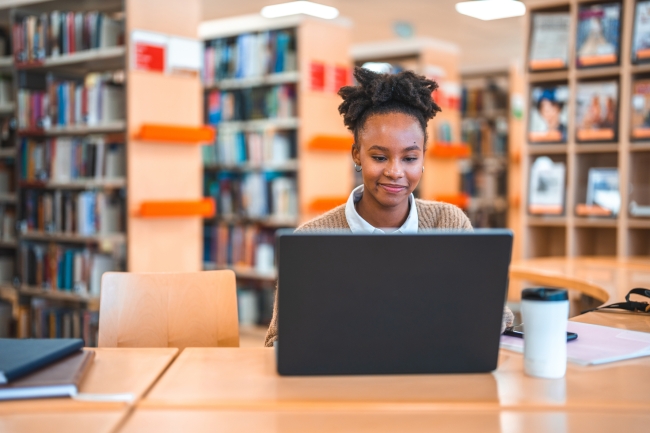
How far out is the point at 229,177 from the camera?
18.0 ft

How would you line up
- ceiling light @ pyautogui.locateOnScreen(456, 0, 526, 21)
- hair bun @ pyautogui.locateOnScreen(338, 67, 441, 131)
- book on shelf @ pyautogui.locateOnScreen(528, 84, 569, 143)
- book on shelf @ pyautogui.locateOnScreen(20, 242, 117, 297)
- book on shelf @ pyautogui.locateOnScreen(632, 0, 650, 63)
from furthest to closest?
ceiling light @ pyautogui.locateOnScreen(456, 0, 526, 21), book on shelf @ pyautogui.locateOnScreen(20, 242, 117, 297), book on shelf @ pyautogui.locateOnScreen(528, 84, 569, 143), book on shelf @ pyautogui.locateOnScreen(632, 0, 650, 63), hair bun @ pyautogui.locateOnScreen(338, 67, 441, 131)

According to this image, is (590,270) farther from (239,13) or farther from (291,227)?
(239,13)

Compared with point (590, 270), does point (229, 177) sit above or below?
above

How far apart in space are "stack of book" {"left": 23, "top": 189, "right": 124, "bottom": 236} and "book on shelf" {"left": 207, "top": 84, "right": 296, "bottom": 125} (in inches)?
55.5

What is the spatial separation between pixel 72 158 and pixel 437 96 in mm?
3048

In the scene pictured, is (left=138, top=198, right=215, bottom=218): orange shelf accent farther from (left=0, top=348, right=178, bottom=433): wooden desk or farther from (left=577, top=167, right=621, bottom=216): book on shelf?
(left=0, top=348, right=178, bottom=433): wooden desk

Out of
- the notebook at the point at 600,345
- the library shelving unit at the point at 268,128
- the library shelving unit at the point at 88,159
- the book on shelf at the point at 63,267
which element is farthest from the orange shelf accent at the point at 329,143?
the notebook at the point at 600,345

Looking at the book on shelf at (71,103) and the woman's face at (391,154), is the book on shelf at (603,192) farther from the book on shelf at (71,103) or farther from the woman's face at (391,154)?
the book on shelf at (71,103)

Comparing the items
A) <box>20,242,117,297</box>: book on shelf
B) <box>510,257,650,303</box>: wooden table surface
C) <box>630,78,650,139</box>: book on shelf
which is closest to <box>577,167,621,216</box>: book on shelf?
<box>630,78,650,139</box>: book on shelf

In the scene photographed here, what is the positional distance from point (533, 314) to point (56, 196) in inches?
149

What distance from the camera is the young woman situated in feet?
5.43

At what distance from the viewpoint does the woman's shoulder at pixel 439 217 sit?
178 cm

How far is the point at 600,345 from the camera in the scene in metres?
1.36

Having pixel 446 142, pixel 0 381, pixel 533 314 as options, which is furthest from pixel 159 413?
pixel 446 142
